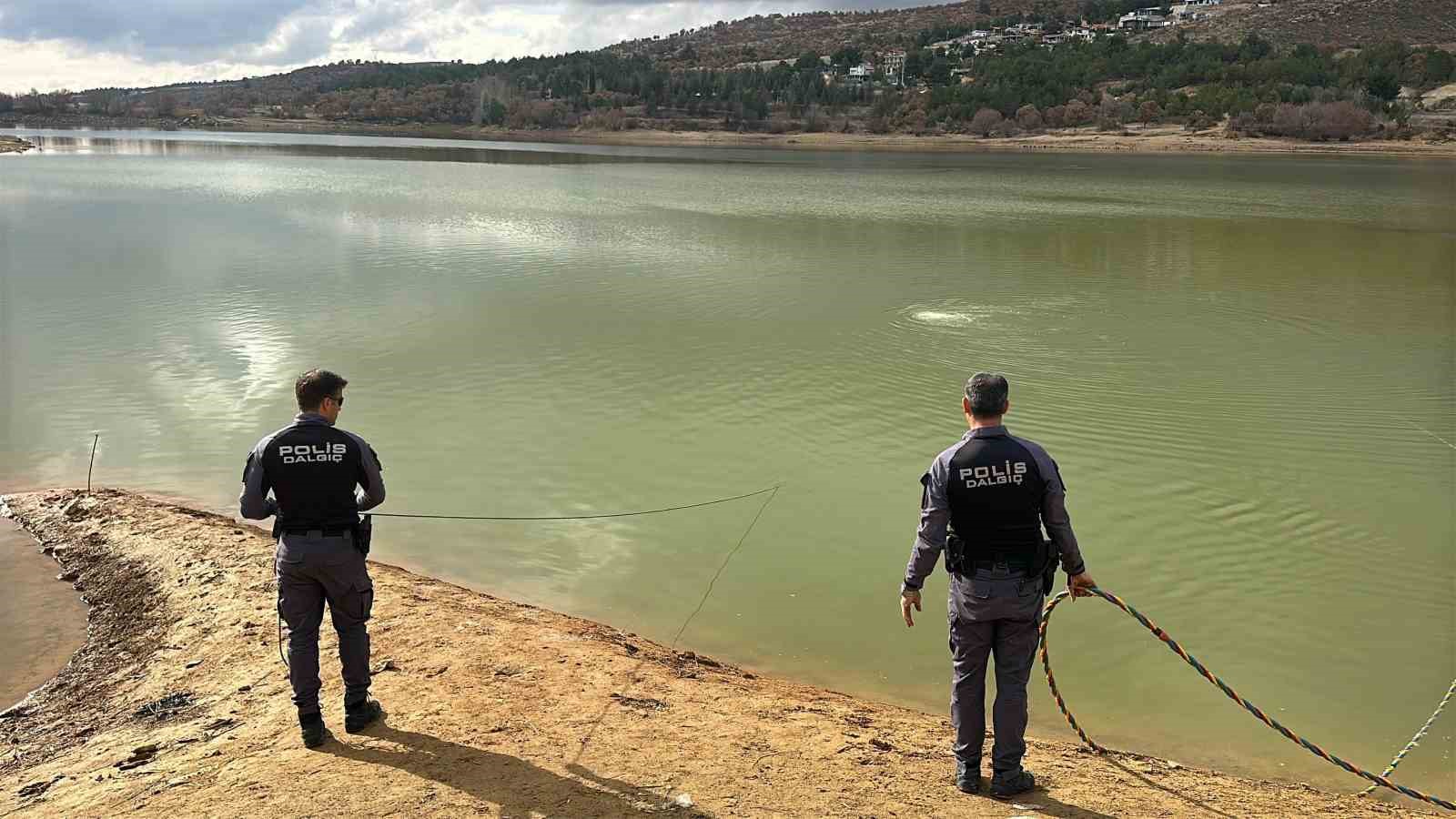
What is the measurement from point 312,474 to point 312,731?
3.77ft

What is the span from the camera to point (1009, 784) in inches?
179

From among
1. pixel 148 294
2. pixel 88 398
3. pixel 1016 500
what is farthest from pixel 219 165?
pixel 1016 500

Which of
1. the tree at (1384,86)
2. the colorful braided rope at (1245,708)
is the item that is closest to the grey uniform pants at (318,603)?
the colorful braided rope at (1245,708)

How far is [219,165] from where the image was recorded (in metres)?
54.8

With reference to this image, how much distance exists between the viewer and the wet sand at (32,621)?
20.0ft

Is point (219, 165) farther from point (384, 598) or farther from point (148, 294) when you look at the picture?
point (384, 598)

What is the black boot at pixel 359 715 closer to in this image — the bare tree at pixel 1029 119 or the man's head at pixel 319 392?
the man's head at pixel 319 392

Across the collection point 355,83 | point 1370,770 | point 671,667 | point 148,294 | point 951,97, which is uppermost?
point 355,83

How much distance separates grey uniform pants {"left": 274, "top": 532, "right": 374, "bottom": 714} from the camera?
484cm

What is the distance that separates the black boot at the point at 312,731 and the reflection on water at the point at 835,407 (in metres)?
2.84

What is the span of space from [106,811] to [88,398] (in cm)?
1027

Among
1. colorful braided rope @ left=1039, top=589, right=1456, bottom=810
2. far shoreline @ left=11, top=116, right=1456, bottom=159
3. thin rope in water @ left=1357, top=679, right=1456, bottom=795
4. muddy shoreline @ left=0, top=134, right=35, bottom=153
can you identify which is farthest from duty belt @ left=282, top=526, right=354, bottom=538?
far shoreline @ left=11, top=116, right=1456, bottom=159

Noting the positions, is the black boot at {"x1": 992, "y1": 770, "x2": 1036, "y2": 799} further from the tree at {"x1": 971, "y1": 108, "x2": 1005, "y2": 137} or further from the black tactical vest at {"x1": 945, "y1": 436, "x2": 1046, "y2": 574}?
the tree at {"x1": 971, "y1": 108, "x2": 1005, "y2": 137}

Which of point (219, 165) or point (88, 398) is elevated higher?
point (219, 165)
